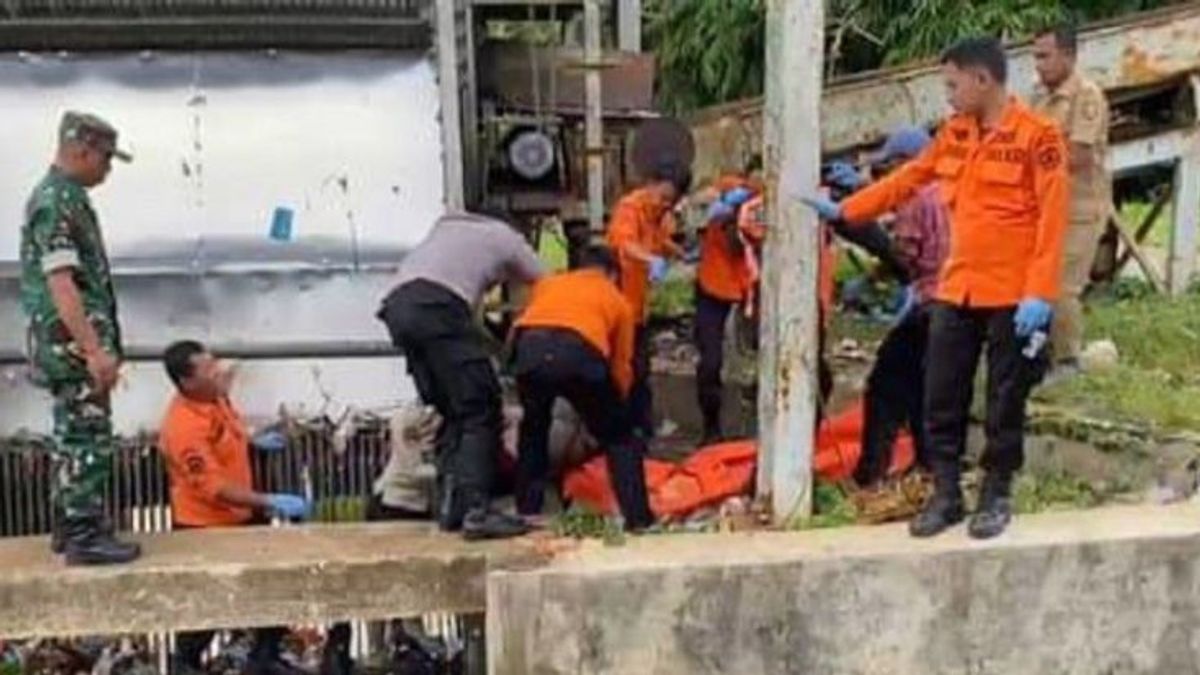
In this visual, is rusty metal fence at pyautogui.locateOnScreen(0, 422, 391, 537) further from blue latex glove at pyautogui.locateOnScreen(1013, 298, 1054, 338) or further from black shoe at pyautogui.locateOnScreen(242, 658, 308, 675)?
blue latex glove at pyautogui.locateOnScreen(1013, 298, 1054, 338)

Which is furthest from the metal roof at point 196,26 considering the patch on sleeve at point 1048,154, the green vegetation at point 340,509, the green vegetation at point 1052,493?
the green vegetation at point 1052,493

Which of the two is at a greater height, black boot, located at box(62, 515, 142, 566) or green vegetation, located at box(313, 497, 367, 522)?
black boot, located at box(62, 515, 142, 566)

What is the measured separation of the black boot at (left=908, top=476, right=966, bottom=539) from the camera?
6.28 m

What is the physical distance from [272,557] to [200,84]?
234 centimetres

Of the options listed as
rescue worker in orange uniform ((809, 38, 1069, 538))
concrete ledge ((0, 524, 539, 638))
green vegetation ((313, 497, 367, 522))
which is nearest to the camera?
rescue worker in orange uniform ((809, 38, 1069, 538))

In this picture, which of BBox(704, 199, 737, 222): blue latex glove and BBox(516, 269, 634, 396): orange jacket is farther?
BBox(704, 199, 737, 222): blue latex glove

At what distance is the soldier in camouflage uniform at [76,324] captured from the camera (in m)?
6.07

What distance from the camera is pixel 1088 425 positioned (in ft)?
23.4

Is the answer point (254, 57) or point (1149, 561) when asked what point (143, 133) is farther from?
point (1149, 561)

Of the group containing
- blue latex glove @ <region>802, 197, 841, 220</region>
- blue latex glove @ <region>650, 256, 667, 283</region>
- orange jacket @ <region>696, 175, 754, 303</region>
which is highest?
blue latex glove @ <region>802, 197, 841, 220</region>

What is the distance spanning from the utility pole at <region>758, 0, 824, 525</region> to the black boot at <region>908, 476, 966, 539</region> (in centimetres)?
42

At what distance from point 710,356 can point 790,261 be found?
1.87m

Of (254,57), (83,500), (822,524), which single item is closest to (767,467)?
(822,524)

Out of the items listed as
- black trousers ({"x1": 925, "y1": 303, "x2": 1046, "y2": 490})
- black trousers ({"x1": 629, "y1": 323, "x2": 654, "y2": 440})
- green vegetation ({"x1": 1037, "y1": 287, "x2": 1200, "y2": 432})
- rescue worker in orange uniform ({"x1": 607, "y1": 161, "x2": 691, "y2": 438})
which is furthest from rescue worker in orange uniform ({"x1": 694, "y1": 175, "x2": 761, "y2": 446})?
black trousers ({"x1": 925, "y1": 303, "x2": 1046, "y2": 490})
